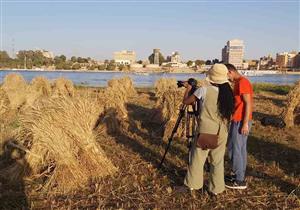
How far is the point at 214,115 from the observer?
5.07m

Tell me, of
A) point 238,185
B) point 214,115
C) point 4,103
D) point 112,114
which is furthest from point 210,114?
point 4,103

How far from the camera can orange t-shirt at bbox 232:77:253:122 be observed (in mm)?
5527

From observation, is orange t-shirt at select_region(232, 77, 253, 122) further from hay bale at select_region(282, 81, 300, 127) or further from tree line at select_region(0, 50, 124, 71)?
tree line at select_region(0, 50, 124, 71)

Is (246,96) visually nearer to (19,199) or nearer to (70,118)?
(70,118)

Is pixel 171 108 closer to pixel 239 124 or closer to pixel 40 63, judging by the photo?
pixel 239 124

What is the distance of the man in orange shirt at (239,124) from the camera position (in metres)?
5.55

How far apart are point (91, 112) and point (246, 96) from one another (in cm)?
246

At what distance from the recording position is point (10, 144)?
22.7 ft

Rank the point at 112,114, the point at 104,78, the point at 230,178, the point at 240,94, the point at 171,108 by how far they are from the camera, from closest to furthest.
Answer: the point at 240,94 < the point at 230,178 < the point at 171,108 < the point at 112,114 < the point at 104,78

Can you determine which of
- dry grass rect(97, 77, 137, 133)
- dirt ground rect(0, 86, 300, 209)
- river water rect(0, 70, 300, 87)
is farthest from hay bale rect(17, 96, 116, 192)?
river water rect(0, 70, 300, 87)

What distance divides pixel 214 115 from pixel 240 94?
2.34ft

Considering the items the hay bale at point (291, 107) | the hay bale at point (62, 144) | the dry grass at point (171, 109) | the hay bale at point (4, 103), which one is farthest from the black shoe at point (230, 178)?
the hay bale at point (4, 103)

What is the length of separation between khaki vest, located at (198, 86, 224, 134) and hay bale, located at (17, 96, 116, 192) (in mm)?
1869

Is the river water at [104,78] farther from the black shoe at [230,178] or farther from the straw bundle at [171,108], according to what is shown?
the black shoe at [230,178]
